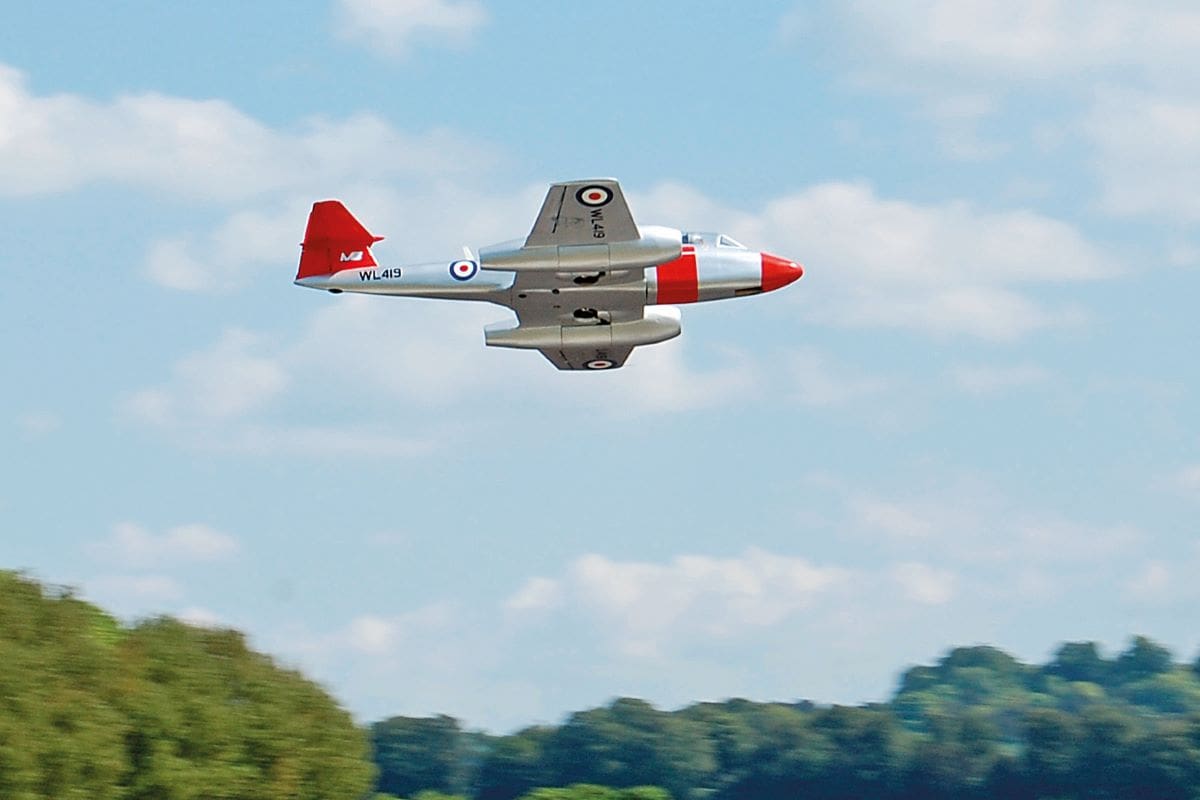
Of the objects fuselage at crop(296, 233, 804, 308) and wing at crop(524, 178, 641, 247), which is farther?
fuselage at crop(296, 233, 804, 308)

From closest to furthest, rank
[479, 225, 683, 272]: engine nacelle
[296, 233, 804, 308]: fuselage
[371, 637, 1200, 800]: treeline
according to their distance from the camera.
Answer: [479, 225, 683, 272]: engine nacelle
[296, 233, 804, 308]: fuselage
[371, 637, 1200, 800]: treeline

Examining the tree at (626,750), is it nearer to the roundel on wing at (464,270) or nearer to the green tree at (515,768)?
the green tree at (515,768)

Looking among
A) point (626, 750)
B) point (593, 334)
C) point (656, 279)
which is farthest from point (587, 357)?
point (626, 750)

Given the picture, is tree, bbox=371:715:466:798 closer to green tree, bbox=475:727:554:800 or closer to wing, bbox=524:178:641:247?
green tree, bbox=475:727:554:800

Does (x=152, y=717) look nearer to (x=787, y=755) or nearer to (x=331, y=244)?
(x=331, y=244)

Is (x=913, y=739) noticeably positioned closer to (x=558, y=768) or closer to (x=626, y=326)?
(x=558, y=768)

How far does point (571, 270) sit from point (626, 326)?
4.76 metres

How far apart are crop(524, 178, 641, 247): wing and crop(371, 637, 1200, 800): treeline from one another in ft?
318

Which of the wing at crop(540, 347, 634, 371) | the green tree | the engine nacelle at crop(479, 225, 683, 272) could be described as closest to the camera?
the engine nacelle at crop(479, 225, 683, 272)

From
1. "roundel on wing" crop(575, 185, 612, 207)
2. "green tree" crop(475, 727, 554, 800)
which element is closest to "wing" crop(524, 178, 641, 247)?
"roundel on wing" crop(575, 185, 612, 207)

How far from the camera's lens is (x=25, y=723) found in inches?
1494

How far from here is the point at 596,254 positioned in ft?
132

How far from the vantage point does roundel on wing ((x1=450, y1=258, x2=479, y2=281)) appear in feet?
143

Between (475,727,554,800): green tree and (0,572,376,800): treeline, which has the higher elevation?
(475,727,554,800): green tree
